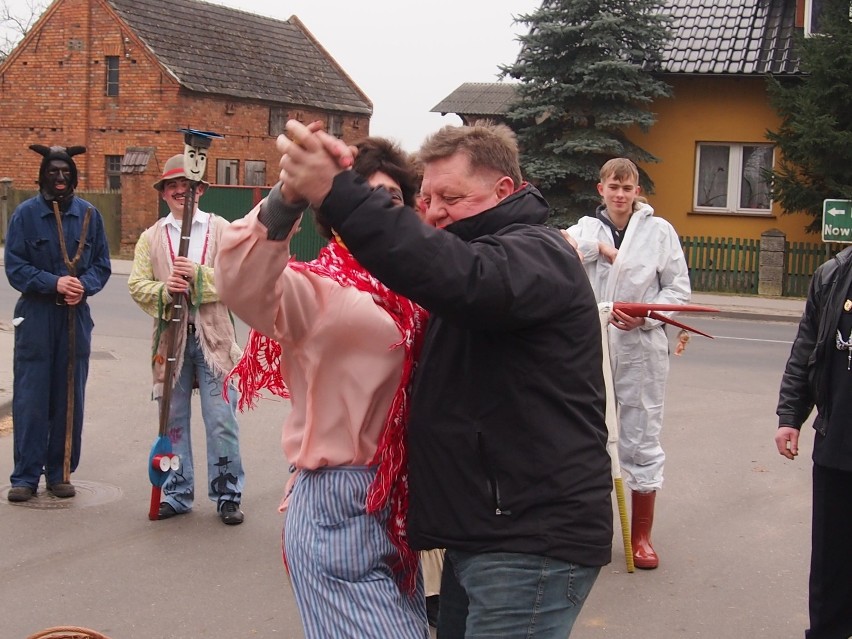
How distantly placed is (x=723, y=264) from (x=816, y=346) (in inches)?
773

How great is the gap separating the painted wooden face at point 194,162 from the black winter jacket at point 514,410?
2975 millimetres

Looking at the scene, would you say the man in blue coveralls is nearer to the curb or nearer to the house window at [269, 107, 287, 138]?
the curb

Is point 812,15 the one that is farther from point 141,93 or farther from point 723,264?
point 141,93

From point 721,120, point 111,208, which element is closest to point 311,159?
point 721,120

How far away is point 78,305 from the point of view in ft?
23.0

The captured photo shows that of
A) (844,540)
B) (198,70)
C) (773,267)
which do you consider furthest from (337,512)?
(198,70)

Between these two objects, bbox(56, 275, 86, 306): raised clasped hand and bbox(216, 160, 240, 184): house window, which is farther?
bbox(216, 160, 240, 184): house window

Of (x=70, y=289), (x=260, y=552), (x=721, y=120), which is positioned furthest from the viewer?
(x=721, y=120)

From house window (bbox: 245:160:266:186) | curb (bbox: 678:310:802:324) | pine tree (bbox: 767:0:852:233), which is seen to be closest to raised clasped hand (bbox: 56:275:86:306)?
curb (bbox: 678:310:802:324)

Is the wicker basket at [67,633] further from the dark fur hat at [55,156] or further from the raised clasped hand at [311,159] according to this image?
the dark fur hat at [55,156]

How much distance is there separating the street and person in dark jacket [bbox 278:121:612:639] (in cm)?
252

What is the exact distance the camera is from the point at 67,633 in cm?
397

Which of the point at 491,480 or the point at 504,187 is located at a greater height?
the point at 504,187

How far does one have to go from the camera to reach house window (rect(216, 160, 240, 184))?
33.6 meters
